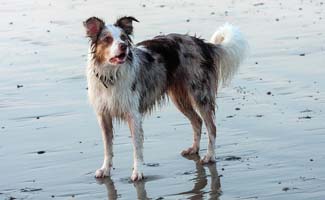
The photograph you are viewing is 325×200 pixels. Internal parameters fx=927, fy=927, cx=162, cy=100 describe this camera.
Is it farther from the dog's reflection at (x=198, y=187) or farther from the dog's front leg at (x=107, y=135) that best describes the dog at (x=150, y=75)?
the dog's reflection at (x=198, y=187)

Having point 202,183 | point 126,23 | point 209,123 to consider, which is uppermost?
point 126,23

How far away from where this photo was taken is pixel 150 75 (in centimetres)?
909

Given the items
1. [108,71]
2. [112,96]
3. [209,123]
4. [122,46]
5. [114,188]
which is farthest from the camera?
[209,123]

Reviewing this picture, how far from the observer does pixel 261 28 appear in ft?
51.8

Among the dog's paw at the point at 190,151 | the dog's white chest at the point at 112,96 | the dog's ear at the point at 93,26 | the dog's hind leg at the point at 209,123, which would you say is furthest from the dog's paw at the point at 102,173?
the dog's ear at the point at 93,26

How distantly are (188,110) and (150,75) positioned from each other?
0.88 metres

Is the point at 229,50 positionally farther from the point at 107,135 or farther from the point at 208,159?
the point at 107,135

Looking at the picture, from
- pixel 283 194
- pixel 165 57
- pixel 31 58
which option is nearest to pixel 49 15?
pixel 31 58

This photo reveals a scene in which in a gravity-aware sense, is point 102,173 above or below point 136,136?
below

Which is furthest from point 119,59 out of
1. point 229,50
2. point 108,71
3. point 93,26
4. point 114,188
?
point 229,50

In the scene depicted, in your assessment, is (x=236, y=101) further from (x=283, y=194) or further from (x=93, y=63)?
(x=283, y=194)

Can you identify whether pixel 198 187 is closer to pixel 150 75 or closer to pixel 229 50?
pixel 150 75

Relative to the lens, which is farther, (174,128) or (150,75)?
(174,128)

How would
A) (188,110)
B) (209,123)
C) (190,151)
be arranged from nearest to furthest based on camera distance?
(190,151), (209,123), (188,110)
